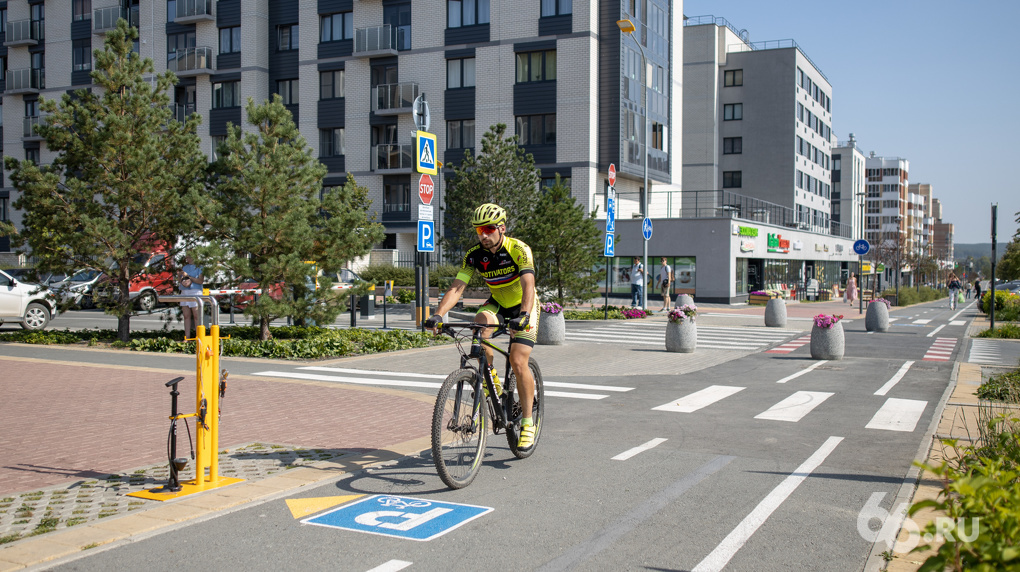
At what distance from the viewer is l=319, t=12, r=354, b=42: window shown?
150ft

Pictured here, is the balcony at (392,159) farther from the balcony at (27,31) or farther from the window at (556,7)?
the balcony at (27,31)

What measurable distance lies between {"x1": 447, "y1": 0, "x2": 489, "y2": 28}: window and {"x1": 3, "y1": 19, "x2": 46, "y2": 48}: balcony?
27.3m

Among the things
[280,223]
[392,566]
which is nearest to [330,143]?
A: [280,223]

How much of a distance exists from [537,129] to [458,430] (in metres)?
37.2

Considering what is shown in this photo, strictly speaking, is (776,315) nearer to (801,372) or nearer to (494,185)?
(801,372)

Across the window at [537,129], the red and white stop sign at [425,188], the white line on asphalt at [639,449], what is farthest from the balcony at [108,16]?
the white line on asphalt at [639,449]

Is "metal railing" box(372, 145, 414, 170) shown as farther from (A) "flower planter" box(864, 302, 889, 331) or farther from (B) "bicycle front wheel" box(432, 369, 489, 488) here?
(B) "bicycle front wheel" box(432, 369, 489, 488)

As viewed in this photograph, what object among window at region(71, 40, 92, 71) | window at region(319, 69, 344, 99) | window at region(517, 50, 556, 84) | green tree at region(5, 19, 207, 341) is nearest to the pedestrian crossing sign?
green tree at region(5, 19, 207, 341)

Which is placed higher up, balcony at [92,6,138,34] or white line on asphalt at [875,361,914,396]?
balcony at [92,6,138,34]

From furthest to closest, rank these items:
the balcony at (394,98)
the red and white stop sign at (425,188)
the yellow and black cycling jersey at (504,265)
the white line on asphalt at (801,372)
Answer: the balcony at (394,98) → the red and white stop sign at (425,188) → the white line on asphalt at (801,372) → the yellow and black cycling jersey at (504,265)

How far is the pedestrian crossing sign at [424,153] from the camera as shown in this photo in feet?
48.7

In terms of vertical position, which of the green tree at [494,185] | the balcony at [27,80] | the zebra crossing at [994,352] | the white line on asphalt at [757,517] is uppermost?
the balcony at [27,80]

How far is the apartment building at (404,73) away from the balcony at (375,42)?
8cm

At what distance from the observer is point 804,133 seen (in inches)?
2613
